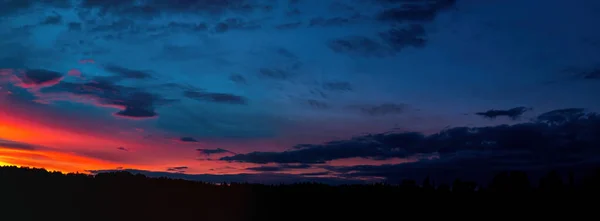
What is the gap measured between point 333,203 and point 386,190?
7.88 ft

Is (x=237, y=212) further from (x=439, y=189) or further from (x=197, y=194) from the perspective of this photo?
(x=439, y=189)

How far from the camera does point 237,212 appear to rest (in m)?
24.4

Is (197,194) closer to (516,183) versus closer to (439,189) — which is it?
(439,189)

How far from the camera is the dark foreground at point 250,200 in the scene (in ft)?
78.1

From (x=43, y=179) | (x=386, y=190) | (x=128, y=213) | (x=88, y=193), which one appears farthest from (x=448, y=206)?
(x=43, y=179)

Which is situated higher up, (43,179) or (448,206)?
(43,179)

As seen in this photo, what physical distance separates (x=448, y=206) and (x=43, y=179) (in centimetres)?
1557

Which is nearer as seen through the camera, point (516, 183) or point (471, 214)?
point (471, 214)

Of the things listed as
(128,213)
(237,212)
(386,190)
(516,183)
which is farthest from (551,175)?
(128,213)

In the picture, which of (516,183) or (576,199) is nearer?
(576,199)

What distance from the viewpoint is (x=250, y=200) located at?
2491 centimetres

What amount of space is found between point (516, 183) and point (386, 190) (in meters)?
5.58

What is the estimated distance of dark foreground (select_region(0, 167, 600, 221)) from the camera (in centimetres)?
2381

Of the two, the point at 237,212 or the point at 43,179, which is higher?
the point at 43,179
